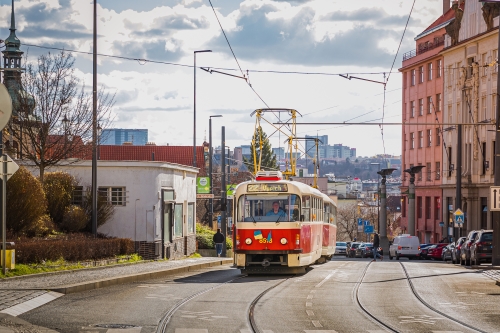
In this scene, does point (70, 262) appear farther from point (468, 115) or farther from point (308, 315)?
point (468, 115)

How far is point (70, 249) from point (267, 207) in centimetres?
628

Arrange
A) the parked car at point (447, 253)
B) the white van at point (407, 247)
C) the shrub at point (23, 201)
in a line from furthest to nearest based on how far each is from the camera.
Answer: the white van at point (407, 247)
the parked car at point (447, 253)
the shrub at point (23, 201)

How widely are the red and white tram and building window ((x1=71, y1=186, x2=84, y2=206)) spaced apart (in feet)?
41.5

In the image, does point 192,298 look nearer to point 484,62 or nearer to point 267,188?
point 267,188

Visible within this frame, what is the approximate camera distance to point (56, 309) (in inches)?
699

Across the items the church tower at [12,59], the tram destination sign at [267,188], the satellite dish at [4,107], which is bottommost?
the tram destination sign at [267,188]

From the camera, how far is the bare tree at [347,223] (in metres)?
133

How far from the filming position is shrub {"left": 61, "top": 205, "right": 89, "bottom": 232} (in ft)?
121

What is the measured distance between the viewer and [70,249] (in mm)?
30672

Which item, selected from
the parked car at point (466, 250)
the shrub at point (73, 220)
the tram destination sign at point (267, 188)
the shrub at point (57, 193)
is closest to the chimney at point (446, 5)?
the parked car at point (466, 250)

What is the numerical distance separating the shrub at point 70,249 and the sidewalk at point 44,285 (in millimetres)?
836

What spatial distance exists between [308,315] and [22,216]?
602 inches

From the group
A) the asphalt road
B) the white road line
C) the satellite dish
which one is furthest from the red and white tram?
the satellite dish

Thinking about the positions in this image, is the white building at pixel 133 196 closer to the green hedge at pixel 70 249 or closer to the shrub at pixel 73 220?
the green hedge at pixel 70 249
